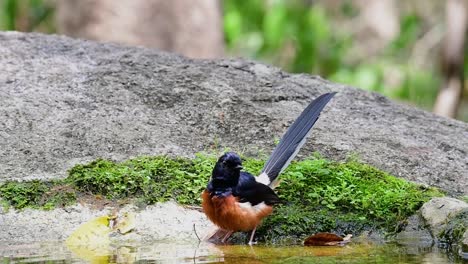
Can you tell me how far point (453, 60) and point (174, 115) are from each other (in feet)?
25.8

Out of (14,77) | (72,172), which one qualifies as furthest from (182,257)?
(14,77)

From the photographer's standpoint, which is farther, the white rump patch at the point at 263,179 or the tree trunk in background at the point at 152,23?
the tree trunk in background at the point at 152,23

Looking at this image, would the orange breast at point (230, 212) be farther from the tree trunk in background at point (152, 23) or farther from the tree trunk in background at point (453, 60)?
the tree trunk in background at point (453, 60)

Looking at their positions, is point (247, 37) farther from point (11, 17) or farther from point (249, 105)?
point (249, 105)

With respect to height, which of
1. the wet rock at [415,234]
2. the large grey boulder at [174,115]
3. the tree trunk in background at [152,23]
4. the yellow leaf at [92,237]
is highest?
the large grey boulder at [174,115]

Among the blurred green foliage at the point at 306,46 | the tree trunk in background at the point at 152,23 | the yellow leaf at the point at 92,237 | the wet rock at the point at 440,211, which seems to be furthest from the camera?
the blurred green foliage at the point at 306,46

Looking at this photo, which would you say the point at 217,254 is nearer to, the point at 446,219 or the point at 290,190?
the point at 290,190

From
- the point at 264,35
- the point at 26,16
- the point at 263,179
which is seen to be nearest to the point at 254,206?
the point at 263,179

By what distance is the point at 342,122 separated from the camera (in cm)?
598

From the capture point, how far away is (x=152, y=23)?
10.4 metres

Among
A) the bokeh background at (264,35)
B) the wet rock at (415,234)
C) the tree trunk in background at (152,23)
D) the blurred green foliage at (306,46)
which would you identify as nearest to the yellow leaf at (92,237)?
the wet rock at (415,234)

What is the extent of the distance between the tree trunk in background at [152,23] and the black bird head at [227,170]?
6134mm

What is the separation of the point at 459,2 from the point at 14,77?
28.8 feet

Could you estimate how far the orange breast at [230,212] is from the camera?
4270mm
